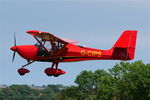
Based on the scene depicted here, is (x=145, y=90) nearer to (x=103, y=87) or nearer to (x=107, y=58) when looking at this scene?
(x=103, y=87)

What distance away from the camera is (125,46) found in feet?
157

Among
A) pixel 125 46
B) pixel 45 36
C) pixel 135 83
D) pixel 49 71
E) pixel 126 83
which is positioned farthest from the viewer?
pixel 126 83

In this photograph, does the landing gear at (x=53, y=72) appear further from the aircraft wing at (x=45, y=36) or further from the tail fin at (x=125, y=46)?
the tail fin at (x=125, y=46)

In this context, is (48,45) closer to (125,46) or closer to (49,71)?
(49,71)

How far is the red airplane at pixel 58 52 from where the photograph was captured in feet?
153

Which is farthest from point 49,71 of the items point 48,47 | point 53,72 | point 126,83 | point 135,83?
point 126,83

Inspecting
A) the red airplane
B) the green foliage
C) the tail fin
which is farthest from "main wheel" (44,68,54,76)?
the green foliage

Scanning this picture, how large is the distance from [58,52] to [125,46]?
16.2ft

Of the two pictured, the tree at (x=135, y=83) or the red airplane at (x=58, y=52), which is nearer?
the red airplane at (x=58, y=52)

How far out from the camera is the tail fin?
156ft

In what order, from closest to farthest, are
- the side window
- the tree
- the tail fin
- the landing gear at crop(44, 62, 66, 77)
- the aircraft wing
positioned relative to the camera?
the aircraft wing
the landing gear at crop(44, 62, 66, 77)
the side window
the tail fin
the tree

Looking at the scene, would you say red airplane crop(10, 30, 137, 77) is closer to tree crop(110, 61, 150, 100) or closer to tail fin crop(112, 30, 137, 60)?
tail fin crop(112, 30, 137, 60)

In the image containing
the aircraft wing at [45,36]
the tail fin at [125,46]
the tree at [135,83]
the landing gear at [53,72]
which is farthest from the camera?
the tree at [135,83]

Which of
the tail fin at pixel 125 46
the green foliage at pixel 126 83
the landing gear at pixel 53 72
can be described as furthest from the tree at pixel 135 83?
the landing gear at pixel 53 72
